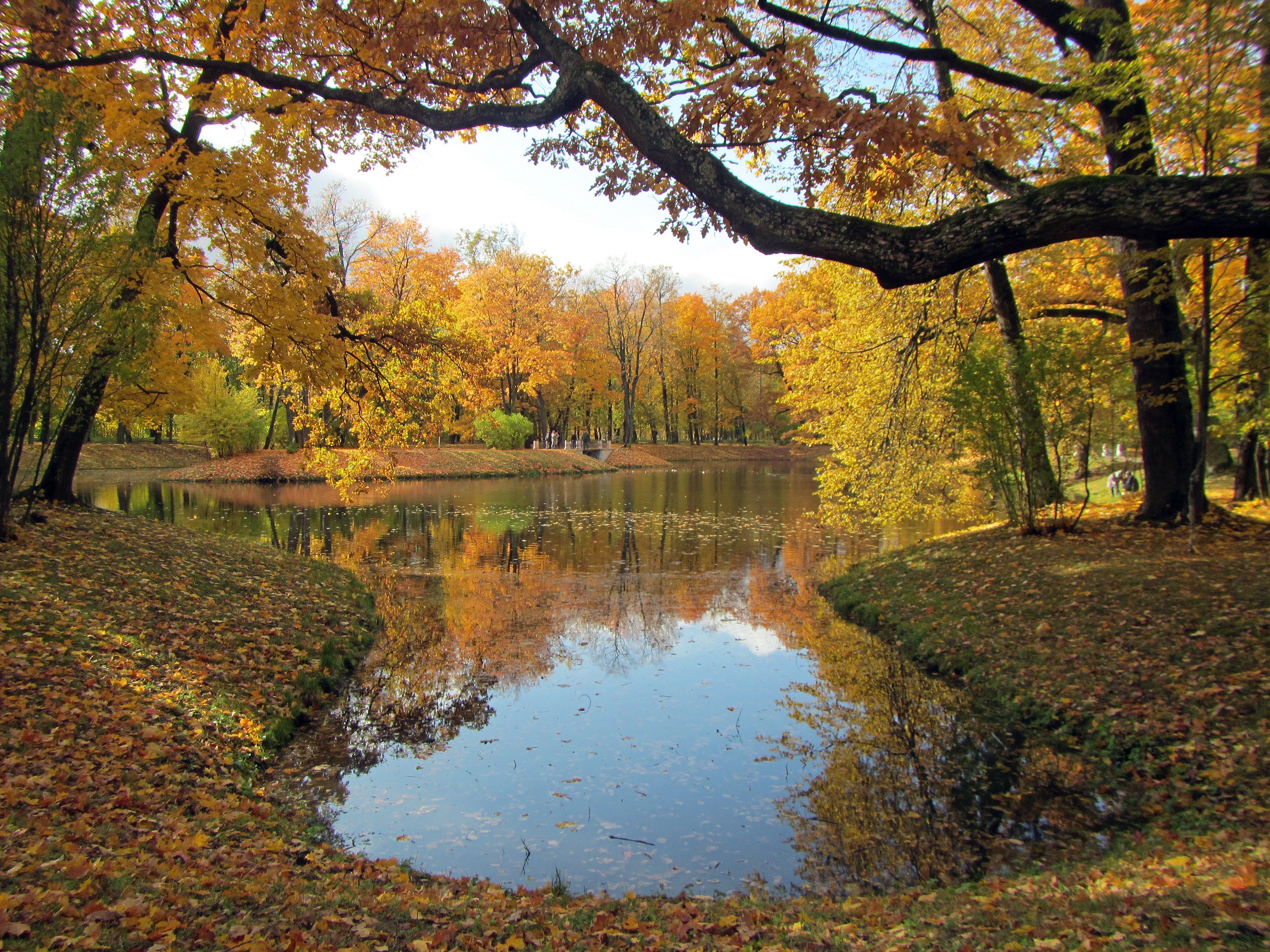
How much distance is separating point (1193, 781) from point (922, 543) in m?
9.10

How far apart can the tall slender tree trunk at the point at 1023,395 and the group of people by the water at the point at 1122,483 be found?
25.2 feet

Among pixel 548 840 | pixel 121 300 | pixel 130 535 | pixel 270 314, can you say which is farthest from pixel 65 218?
pixel 548 840

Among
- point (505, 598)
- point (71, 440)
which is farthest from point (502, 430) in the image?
point (71, 440)

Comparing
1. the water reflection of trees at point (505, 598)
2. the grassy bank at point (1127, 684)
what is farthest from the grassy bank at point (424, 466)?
the grassy bank at point (1127, 684)

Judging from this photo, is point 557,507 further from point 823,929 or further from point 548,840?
point 823,929

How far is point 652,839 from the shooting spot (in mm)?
5246

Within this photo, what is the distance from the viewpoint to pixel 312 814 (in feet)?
17.9

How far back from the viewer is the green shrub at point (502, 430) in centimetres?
4422

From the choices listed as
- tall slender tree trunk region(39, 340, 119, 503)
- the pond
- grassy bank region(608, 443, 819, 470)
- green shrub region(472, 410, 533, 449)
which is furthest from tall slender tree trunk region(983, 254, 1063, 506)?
grassy bank region(608, 443, 819, 470)

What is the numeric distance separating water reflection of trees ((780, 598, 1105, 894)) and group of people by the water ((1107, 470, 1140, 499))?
13.8 meters

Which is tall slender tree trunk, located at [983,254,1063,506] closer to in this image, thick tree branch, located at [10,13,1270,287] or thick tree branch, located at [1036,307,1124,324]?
thick tree branch, located at [1036,307,1124,324]

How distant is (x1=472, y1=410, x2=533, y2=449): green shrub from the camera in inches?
1741

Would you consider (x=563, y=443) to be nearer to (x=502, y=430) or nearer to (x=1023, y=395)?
(x=502, y=430)

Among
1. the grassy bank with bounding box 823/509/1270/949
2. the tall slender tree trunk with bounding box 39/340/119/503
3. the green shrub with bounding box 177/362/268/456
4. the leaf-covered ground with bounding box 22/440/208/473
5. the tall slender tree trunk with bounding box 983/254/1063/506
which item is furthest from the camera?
the leaf-covered ground with bounding box 22/440/208/473
